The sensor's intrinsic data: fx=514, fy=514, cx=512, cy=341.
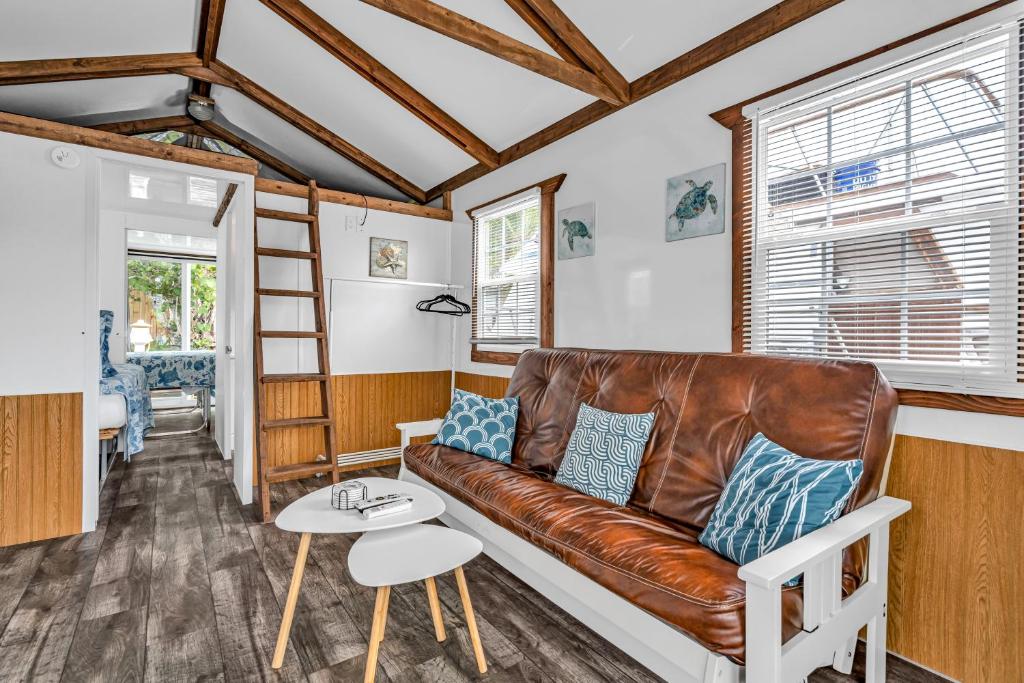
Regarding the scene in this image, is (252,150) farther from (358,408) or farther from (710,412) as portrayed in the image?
(710,412)

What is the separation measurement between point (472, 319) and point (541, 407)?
1.64 metres

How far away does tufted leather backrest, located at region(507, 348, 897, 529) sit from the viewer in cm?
167

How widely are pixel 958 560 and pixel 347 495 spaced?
2132 mm

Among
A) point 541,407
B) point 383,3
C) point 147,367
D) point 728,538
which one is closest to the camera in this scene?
point 728,538

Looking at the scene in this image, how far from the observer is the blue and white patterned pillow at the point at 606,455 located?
213cm

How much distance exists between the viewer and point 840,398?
1.71 metres

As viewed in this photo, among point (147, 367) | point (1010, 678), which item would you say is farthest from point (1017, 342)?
point (147, 367)

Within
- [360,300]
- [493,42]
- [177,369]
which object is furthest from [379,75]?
[177,369]

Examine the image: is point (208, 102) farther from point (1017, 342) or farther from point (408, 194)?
point (1017, 342)

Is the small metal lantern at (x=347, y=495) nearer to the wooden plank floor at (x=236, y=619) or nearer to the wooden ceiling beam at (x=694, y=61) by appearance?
the wooden plank floor at (x=236, y=619)

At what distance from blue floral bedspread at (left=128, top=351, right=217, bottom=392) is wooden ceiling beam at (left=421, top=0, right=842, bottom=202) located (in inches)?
171

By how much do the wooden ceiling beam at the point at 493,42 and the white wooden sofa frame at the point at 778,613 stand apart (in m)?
2.26

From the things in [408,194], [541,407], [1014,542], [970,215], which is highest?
[408,194]

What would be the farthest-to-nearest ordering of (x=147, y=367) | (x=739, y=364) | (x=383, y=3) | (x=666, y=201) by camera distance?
(x=147, y=367), (x=666, y=201), (x=383, y=3), (x=739, y=364)
